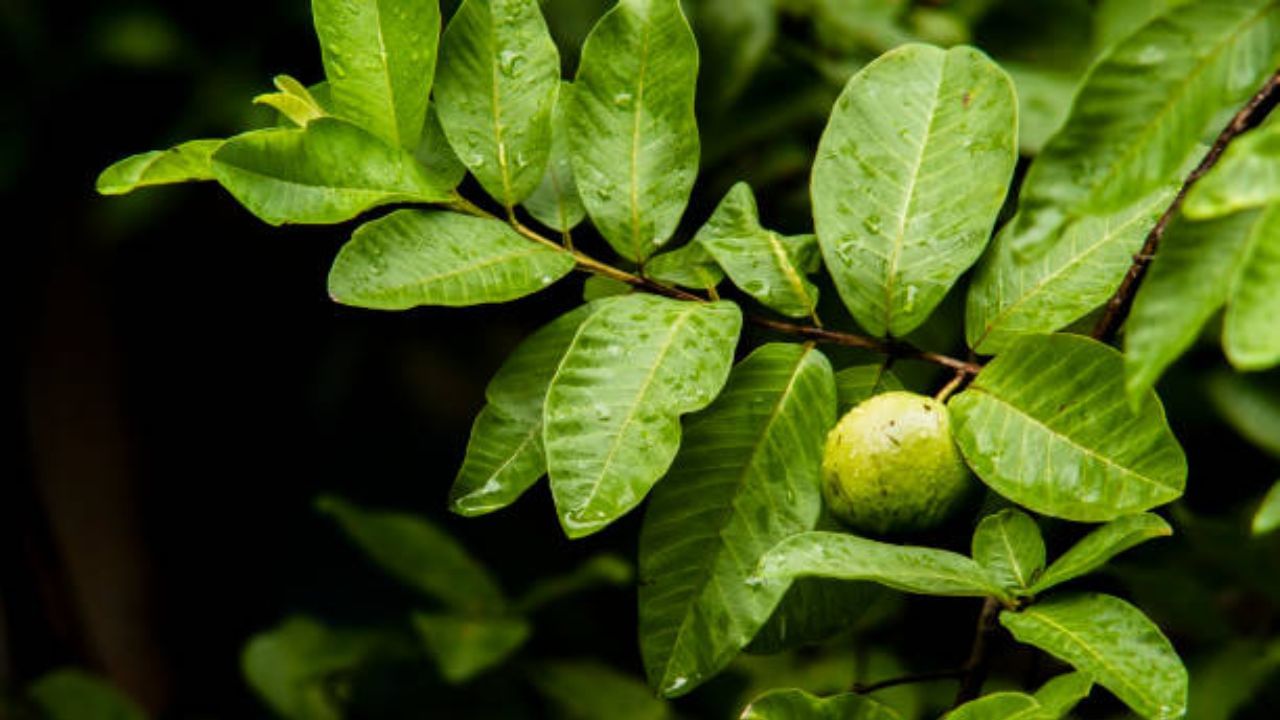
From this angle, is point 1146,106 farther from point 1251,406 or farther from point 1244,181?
point 1251,406

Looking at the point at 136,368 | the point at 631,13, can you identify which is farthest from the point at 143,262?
the point at 631,13

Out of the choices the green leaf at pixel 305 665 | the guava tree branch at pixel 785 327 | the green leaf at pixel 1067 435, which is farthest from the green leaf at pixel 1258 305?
the green leaf at pixel 305 665

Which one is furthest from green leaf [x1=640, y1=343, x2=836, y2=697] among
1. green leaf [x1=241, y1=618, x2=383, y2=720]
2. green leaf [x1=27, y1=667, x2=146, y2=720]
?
green leaf [x1=27, y1=667, x2=146, y2=720]

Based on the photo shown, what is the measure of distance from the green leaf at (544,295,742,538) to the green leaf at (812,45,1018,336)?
0.26 feet

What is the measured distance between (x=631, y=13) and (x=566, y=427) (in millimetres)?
238

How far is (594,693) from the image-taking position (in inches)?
59.7

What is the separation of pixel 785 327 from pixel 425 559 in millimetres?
865

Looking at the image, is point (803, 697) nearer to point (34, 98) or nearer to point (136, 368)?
point (34, 98)

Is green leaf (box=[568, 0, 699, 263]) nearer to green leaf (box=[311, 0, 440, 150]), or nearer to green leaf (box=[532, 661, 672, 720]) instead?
green leaf (box=[311, 0, 440, 150])

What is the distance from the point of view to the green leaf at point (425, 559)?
4.91 feet

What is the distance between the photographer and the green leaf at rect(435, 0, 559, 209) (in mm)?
750

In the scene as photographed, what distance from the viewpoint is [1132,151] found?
0.54 metres

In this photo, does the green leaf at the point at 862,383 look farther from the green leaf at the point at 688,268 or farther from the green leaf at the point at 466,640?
the green leaf at the point at 466,640

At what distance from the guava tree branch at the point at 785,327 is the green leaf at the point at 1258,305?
25cm
